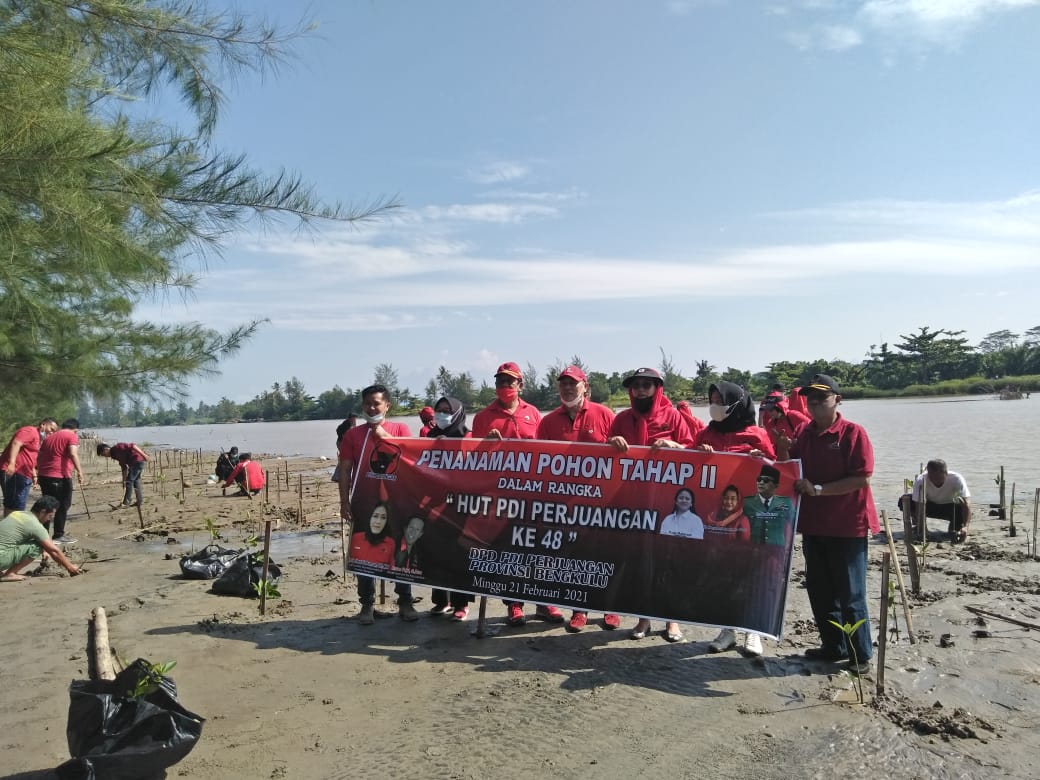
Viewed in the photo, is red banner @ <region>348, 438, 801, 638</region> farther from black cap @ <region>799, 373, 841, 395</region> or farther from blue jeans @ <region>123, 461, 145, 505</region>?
blue jeans @ <region>123, 461, 145, 505</region>

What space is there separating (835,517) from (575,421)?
1893 mm

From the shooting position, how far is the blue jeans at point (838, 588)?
13.9 ft

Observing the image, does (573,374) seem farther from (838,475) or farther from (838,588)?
(838,588)

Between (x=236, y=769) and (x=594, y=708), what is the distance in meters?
1.80

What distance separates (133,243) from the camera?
458cm

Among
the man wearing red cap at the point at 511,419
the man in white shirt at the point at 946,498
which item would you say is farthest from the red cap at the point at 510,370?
the man in white shirt at the point at 946,498

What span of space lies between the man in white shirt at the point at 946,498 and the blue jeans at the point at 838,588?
4.63 meters

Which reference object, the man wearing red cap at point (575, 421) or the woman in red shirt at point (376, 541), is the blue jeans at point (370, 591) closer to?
the woman in red shirt at point (376, 541)

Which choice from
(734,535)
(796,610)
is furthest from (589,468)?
(796,610)

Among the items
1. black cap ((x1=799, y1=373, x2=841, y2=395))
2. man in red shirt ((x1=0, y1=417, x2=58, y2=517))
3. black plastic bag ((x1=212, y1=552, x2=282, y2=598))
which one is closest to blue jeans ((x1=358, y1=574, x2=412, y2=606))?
black plastic bag ((x1=212, y1=552, x2=282, y2=598))

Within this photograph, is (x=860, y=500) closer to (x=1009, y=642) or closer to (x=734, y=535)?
(x=734, y=535)

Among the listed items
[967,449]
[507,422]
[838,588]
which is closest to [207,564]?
[507,422]

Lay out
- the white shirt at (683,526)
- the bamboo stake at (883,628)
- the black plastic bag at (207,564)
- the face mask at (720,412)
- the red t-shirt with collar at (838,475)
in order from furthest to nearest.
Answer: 1. the black plastic bag at (207,564)
2. the face mask at (720,412)
3. the white shirt at (683,526)
4. the red t-shirt with collar at (838,475)
5. the bamboo stake at (883,628)

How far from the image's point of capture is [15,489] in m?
8.91
